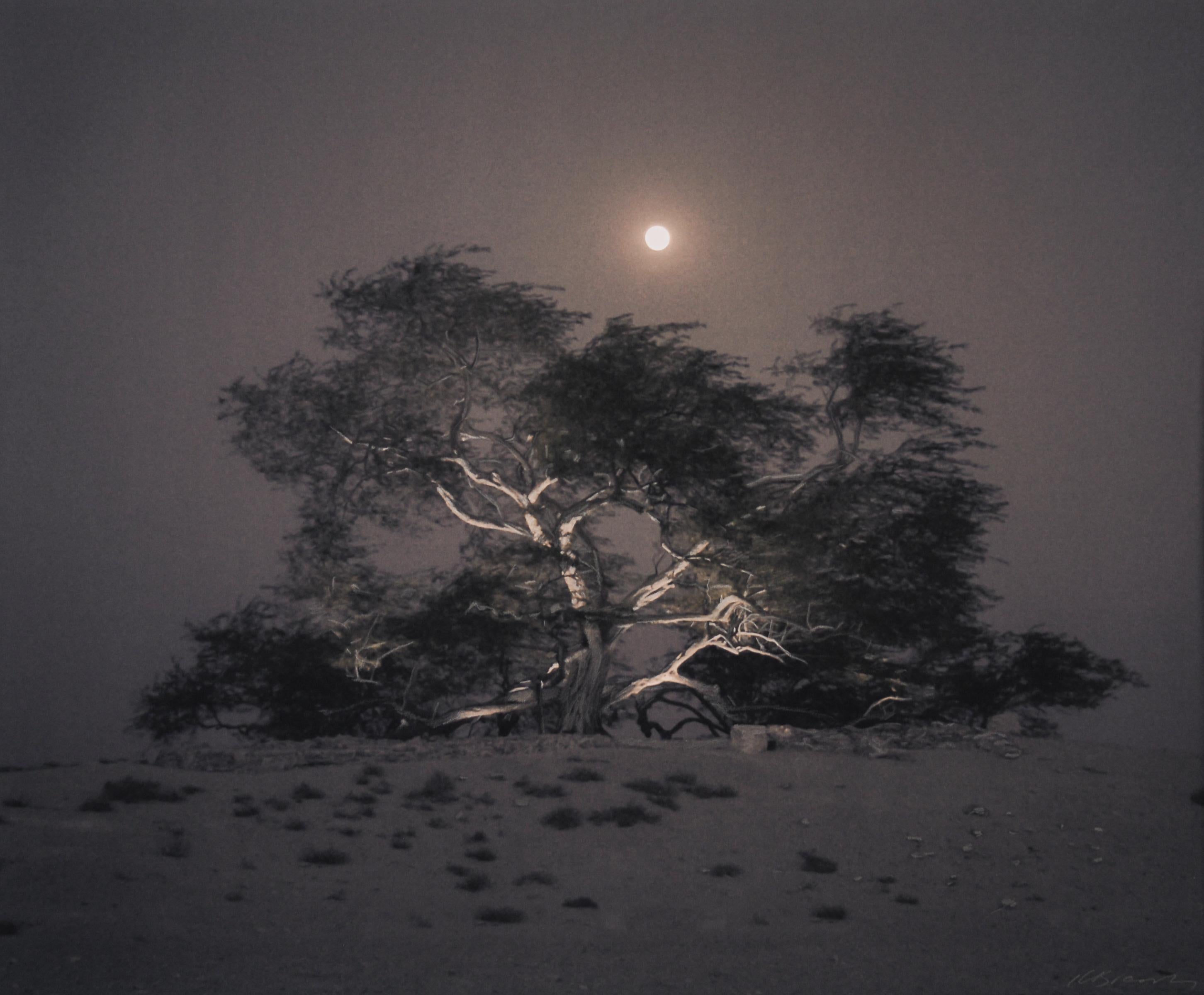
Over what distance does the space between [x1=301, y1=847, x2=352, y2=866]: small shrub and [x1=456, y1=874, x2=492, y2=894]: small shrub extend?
120cm

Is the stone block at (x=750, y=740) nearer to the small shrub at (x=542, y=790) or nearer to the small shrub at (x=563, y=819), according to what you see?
the small shrub at (x=542, y=790)

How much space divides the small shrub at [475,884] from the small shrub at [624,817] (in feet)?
7.31

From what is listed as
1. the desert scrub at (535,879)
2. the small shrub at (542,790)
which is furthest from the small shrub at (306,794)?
the desert scrub at (535,879)

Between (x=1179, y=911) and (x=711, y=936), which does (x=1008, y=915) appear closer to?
(x=1179, y=911)

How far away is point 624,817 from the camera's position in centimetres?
1064

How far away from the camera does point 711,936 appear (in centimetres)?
764

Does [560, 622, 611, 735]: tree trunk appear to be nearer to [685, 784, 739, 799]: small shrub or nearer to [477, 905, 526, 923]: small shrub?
[685, 784, 739, 799]: small shrub

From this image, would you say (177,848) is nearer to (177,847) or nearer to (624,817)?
(177,847)

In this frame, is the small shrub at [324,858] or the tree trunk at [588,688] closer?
the small shrub at [324,858]

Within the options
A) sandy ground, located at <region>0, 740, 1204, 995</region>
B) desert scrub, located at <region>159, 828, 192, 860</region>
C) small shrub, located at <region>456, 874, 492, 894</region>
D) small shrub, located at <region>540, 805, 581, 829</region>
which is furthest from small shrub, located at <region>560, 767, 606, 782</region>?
desert scrub, located at <region>159, 828, 192, 860</region>

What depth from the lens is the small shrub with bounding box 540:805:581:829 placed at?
10.4 metres

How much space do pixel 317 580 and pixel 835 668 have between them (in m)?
10.7

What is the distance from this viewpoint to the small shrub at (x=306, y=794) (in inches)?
427

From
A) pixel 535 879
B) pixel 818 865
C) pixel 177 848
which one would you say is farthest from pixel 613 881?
pixel 177 848
